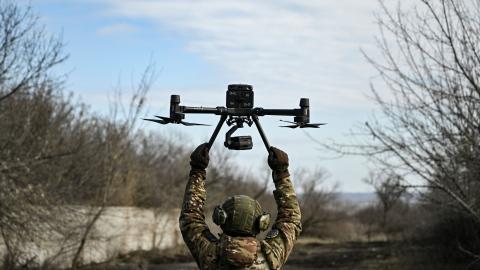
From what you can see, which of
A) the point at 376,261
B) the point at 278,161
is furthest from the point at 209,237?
the point at 376,261

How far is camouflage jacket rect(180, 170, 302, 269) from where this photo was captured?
415cm

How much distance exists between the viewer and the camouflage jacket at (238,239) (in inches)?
163

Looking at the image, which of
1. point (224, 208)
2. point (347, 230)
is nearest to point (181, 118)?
point (224, 208)

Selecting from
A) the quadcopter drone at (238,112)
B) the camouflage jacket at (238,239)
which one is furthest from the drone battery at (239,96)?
the camouflage jacket at (238,239)

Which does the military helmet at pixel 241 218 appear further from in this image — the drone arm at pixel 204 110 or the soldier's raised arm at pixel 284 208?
the drone arm at pixel 204 110

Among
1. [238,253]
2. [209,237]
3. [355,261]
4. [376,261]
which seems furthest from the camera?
[355,261]

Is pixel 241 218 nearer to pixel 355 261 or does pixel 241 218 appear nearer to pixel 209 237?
pixel 209 237

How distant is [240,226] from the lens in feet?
13.7

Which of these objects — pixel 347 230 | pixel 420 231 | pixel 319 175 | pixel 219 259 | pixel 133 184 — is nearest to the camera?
pixel 219 259

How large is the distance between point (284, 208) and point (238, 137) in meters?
0.53

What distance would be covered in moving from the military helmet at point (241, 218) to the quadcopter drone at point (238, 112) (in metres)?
0.45

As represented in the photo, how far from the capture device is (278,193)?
4594 mm

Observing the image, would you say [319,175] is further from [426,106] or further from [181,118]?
[181,118]

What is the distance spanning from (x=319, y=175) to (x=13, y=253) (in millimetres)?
39770
